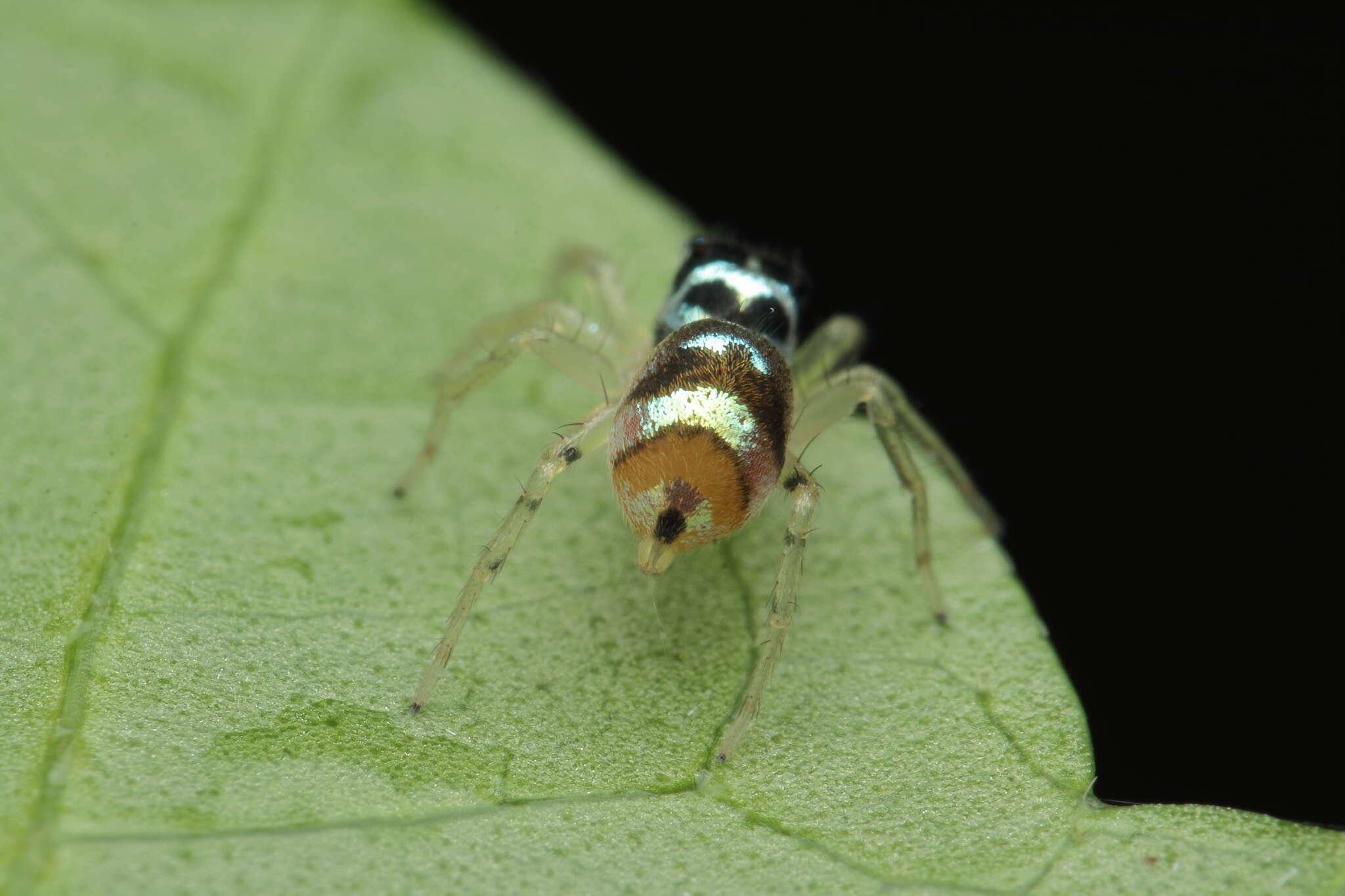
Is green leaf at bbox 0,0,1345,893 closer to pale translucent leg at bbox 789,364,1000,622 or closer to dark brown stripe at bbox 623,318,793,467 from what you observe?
pale translucent leg at bbox 789,364,1000,622

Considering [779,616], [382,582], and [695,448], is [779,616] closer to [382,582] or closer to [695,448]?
[695,448]

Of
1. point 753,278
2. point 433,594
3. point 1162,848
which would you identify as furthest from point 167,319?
point 1162,848

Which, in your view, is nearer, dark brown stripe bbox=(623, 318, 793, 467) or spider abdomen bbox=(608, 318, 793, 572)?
spider abdomen bbox=(608, 318, 793, 572)

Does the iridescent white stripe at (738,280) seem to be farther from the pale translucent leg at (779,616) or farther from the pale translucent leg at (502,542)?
the pale translucent leg at (779,616)

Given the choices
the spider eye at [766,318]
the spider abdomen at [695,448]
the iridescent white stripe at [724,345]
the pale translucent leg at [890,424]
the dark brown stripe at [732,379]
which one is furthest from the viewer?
the spider eye at [766,318]

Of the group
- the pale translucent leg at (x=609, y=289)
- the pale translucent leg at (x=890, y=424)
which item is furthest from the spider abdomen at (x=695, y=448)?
the pale translucent leg at (x=609, y=289)

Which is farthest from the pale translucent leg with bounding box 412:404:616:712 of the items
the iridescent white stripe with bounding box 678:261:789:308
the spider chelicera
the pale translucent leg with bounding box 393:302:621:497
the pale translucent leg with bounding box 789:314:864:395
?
the pale translucent leg with bounding box 789:314:864:395
